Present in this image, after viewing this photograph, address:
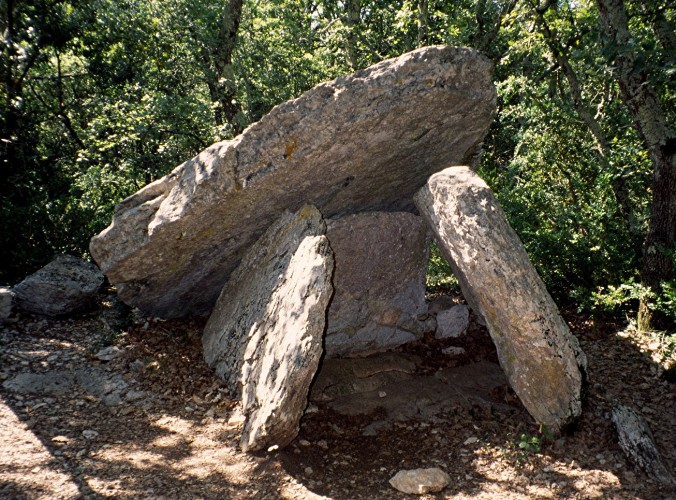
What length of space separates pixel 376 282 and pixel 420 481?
94.5 inches

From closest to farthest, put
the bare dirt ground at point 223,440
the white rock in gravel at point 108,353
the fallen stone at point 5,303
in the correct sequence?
the bare dirt ground at point 223,440
the white rock in gravel at point 108,353
the fallen stone at point 5,303

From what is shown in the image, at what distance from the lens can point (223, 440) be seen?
3854 millimetres

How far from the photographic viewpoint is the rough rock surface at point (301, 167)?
402cm

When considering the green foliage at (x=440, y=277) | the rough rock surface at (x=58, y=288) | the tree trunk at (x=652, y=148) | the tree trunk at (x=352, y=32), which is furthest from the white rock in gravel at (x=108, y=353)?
the tree trunk at (x=352, y=32)

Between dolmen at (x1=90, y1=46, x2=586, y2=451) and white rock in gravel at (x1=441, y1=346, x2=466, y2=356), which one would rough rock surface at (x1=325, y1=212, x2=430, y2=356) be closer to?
dolmen at (x1=90, y1=46, x2=586, y2=451)

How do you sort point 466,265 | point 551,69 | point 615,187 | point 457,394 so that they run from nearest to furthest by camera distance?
point 466,265
point 457,394
point 615,187
point 551,69

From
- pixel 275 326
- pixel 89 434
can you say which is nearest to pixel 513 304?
pixel 275 326

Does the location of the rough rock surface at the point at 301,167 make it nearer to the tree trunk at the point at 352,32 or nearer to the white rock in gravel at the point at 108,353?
the white rock in gravel at the point at 108,353

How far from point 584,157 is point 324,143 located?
15.5 ft

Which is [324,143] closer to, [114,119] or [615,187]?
[615,187]

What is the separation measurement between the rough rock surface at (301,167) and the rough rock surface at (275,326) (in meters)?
0.35

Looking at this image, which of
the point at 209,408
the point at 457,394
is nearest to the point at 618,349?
the point at 457,394

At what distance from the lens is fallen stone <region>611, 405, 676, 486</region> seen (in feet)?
11.4

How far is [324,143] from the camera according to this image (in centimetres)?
409
